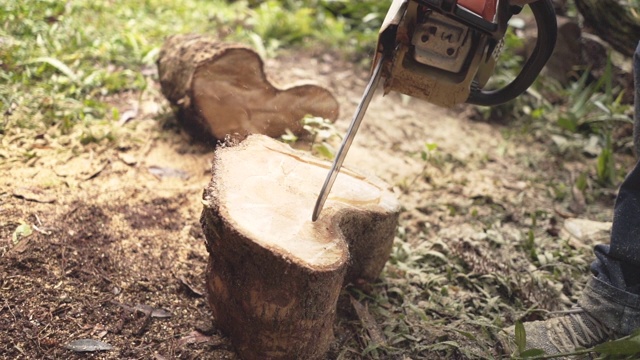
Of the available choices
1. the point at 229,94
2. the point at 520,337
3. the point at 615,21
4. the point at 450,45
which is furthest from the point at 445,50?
the point at 615,21

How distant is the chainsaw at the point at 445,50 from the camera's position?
1.46m

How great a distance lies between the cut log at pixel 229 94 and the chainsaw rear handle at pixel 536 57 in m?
1.11

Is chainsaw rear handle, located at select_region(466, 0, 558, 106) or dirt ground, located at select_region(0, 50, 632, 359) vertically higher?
chainsaw rear handle, located at select_region(466, 0, 558, 106)

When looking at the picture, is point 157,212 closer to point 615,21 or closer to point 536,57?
point 536,57

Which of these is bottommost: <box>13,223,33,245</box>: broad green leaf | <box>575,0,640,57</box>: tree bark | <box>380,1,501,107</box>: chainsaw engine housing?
<box>13,223,33,245</box>: broad green leaf

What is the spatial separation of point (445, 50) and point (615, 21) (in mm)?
1621

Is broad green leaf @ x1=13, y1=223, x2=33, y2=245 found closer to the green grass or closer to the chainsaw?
the green grass

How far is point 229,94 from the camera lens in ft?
8.56

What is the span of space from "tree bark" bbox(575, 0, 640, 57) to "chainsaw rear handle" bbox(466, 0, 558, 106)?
1268 mm

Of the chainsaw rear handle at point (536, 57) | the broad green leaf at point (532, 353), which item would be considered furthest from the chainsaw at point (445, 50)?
the broad green leaf at point (532, 353)

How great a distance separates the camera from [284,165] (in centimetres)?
185

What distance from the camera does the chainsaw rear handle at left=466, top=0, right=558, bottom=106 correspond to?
5.15 feet

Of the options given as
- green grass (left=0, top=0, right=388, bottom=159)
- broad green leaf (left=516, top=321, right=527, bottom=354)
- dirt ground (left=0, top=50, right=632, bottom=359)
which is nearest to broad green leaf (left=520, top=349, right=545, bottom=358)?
broad green leaf (left=516, top=321, right=527, bottom=354)

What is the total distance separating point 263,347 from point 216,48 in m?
1.60
